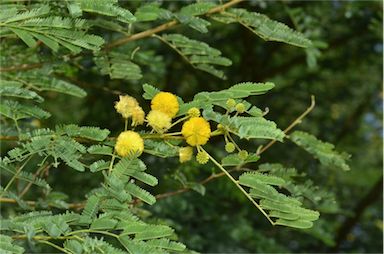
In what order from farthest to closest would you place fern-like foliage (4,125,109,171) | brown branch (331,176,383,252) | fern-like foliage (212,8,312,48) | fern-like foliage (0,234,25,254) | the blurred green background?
1. brown branch (331,176,383,252)
2. the blurred green background
3. fern-like foliage (212,8,312,48)
4. fern-like foliage (4,125,109,171)
5. fern-like foliage (0,234,25,254)

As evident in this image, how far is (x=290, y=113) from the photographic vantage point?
137 inches

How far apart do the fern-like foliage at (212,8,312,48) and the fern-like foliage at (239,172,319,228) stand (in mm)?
442

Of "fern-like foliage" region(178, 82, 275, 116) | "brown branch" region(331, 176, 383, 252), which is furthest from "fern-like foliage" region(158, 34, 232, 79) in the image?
"brown branch" region(331, 176, 383, 252)

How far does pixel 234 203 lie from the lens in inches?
112

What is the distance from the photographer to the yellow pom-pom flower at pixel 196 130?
1146 millimetres

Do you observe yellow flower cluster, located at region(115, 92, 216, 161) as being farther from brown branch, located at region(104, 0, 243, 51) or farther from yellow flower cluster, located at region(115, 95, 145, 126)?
brown branch, located at region(104, 0, 243, 51)

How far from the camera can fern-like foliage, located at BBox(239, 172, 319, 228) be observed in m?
1.17

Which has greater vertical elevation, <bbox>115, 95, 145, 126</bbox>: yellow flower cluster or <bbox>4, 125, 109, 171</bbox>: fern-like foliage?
<bbox>115, 95, 145, 126</bbox>: yellow flower cluster

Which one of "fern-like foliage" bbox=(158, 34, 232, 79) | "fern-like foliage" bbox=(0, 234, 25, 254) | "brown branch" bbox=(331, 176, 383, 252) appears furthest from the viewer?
"brown branch" bbox=(331, 176, 383, 252)

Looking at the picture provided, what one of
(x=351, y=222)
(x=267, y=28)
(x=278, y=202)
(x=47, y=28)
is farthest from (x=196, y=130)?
(x=351, y=222)

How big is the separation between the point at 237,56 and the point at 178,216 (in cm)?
134

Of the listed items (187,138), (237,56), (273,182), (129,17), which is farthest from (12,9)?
(237,56)

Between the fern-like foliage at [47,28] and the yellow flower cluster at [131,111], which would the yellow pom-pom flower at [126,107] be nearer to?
the yellow flower cluster at [131,111]

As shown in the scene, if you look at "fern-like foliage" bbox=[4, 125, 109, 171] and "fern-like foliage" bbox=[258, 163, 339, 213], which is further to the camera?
"fern-like foliage" bbox=[258, 163, 339, 213]
